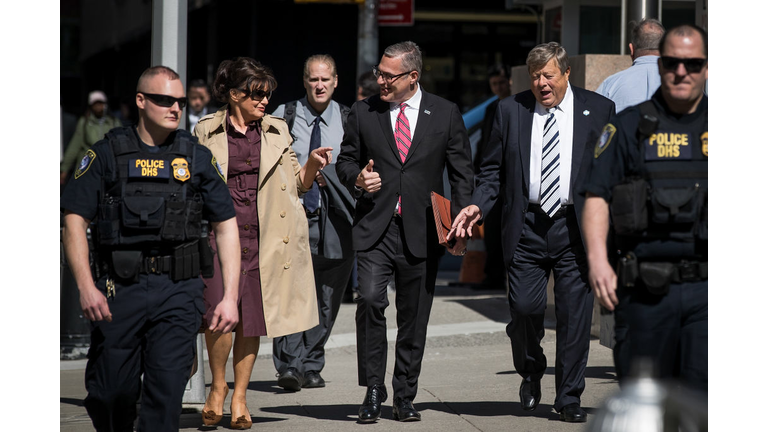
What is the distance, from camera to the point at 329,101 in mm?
7664

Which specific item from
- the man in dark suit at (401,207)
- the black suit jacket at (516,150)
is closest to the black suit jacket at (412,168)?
the man in dark suit at (401,207)

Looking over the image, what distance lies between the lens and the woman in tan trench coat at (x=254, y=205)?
640cm

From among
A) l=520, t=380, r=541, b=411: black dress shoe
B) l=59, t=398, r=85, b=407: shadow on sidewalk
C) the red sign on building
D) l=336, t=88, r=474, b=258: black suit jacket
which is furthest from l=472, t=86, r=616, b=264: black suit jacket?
the red sign on building

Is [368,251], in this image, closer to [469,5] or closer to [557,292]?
[557,292]

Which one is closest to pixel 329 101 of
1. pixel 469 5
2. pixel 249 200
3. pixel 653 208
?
pixel 249 200

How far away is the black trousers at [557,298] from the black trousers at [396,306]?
51cm

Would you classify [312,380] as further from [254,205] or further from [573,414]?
[573,414]

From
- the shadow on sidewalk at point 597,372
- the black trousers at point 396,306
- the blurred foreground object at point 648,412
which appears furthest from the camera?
the shadow on sidewalk at point 597,372

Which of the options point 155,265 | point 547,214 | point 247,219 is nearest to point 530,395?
point 547,214

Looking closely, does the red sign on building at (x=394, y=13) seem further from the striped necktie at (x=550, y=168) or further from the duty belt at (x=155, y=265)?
the duty belt at (x=155, y=265)

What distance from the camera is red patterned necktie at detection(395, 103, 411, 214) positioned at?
21.1 feet

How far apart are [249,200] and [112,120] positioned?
351 inches

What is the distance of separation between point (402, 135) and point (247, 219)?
3.29 feet

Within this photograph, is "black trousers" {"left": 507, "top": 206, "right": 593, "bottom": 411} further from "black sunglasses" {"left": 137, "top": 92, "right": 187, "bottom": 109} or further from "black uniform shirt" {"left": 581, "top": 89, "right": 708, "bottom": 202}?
"black sunglasses" {"left": 137, "top": 92, "right": 187, "bottom": 109}
